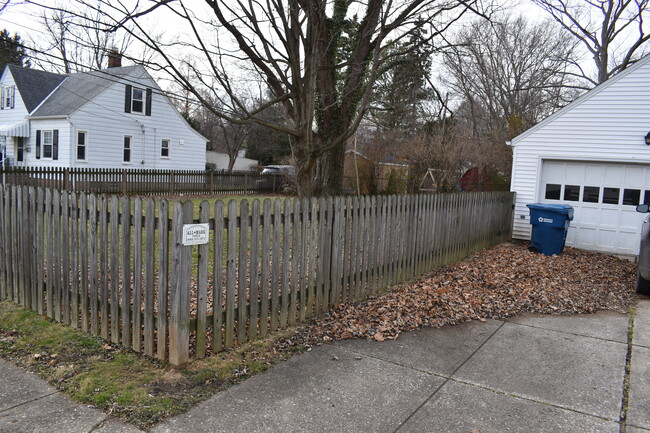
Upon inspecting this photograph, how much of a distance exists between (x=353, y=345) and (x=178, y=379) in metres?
1.79

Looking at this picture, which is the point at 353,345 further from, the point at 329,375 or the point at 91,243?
the point at 91,243

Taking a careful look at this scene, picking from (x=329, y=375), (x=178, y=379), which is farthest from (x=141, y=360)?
(x=329, y=375)

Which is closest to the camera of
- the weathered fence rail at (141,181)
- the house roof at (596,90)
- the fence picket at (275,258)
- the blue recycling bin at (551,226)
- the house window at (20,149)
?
the fence picket at (275,258)

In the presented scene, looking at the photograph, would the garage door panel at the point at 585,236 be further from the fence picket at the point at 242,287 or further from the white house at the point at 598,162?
the fence picket at the point at 242,287

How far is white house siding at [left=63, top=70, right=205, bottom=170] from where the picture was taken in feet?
79.7

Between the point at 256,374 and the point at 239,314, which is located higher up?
the point at 239,314

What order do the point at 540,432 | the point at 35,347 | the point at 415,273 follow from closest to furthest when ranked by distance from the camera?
the point at 540,432, the point at 35,347, the point at 415,273

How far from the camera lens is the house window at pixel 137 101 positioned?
2611 cm

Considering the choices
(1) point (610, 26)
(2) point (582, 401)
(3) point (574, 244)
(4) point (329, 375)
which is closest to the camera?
(2) point (582, 401)

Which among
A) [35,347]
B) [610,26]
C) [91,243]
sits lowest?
[35,347]

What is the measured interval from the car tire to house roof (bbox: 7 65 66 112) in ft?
94.6

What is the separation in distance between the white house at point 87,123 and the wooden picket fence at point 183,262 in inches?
794

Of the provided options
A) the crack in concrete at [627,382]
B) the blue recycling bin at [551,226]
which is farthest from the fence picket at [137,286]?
the blue recycling bin at [551,226]

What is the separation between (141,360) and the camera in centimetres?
418
